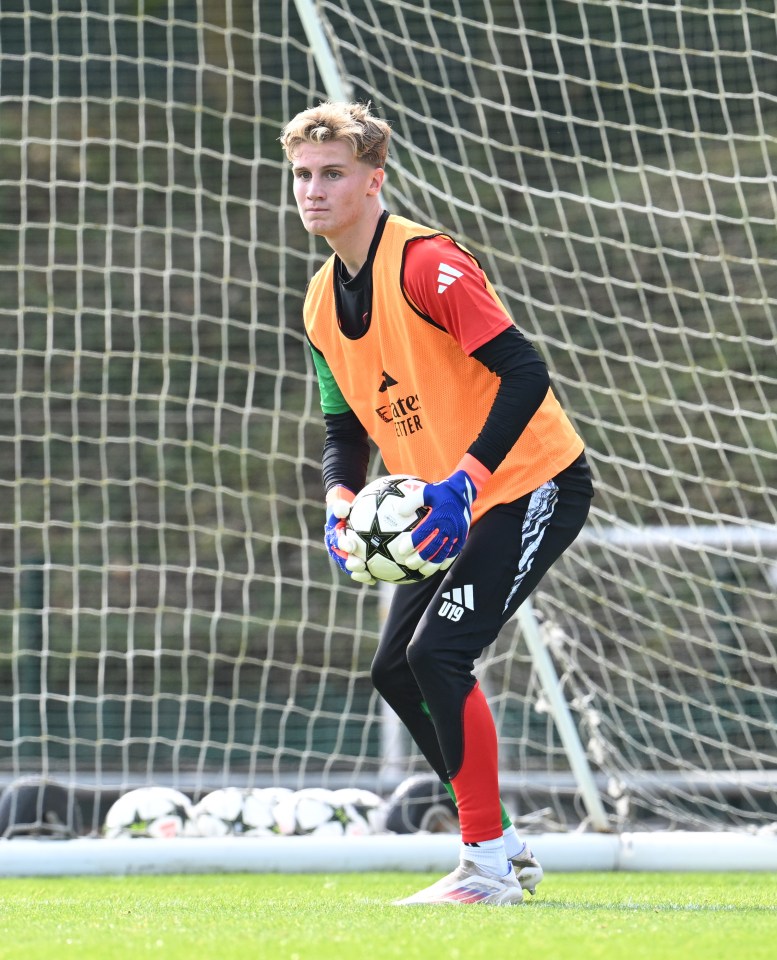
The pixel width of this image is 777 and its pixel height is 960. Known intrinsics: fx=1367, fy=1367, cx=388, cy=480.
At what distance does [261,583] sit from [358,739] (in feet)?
9.03

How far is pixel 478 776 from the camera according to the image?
317 cm

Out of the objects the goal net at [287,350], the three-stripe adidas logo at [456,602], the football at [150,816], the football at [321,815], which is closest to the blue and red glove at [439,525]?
the three-stripe adidas logo at [456,602]

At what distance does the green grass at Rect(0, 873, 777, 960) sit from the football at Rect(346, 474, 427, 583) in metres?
0.75

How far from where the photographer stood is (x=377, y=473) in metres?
6.29

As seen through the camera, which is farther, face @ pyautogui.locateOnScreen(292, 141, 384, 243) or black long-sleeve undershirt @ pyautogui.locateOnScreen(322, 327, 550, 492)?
face @ pyautogui.locateOnScreen(292, 141, 384, 243)

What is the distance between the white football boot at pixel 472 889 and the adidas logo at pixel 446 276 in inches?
52.4

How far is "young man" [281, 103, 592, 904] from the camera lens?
3139mm

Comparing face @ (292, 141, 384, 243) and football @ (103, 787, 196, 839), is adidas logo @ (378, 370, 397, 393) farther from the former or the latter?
football @ (103, 787, 196, 839)

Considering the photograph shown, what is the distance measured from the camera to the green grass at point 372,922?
7.92 feet

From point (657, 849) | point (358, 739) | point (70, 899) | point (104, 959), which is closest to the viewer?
point (104, 959)

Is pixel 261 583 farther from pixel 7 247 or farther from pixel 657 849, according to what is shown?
pixel 657 849

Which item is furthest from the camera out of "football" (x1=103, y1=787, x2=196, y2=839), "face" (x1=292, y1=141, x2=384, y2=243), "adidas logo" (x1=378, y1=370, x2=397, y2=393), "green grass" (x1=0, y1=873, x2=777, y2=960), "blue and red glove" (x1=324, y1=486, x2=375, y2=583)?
"football" (x1=103, y1=787, x2=196, y2=839)

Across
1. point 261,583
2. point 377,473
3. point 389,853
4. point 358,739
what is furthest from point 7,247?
point 389,853

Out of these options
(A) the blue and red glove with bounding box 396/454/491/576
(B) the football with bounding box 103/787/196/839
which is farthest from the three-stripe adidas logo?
(B) the football with bounding box 103/787/196/839
